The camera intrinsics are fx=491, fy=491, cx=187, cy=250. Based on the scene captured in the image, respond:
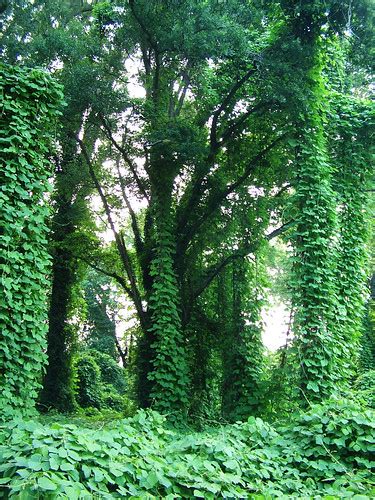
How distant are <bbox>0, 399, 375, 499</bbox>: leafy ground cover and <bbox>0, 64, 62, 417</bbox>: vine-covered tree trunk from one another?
1039 millimetres

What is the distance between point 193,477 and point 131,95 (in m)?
6.18

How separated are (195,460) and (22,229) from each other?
2710 mm

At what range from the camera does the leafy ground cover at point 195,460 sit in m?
2.72

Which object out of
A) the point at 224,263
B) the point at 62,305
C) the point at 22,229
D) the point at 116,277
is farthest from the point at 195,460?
Result: the point at 62,305

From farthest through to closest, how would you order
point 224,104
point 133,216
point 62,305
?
point 62,305 < point 133,216 < point 224,104

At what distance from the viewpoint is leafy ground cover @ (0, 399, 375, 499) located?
2723 mm

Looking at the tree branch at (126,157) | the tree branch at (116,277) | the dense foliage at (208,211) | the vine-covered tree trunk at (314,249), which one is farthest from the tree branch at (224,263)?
the tree branch at (126,157)

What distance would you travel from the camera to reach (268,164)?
868 centimetres

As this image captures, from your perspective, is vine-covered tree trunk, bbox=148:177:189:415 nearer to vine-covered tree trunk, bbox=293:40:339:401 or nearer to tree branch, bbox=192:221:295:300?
tree branch, bbox=192:221:295:300

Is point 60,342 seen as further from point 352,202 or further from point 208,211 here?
point 352,202

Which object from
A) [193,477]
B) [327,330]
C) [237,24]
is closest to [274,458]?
[193,477]

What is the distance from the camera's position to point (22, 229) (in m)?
4.80

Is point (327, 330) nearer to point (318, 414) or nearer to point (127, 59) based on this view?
point (318, 414)

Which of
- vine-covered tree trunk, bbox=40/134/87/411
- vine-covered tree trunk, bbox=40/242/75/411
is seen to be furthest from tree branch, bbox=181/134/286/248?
vine-covered tree trunk, bbox=40/242/75/411
